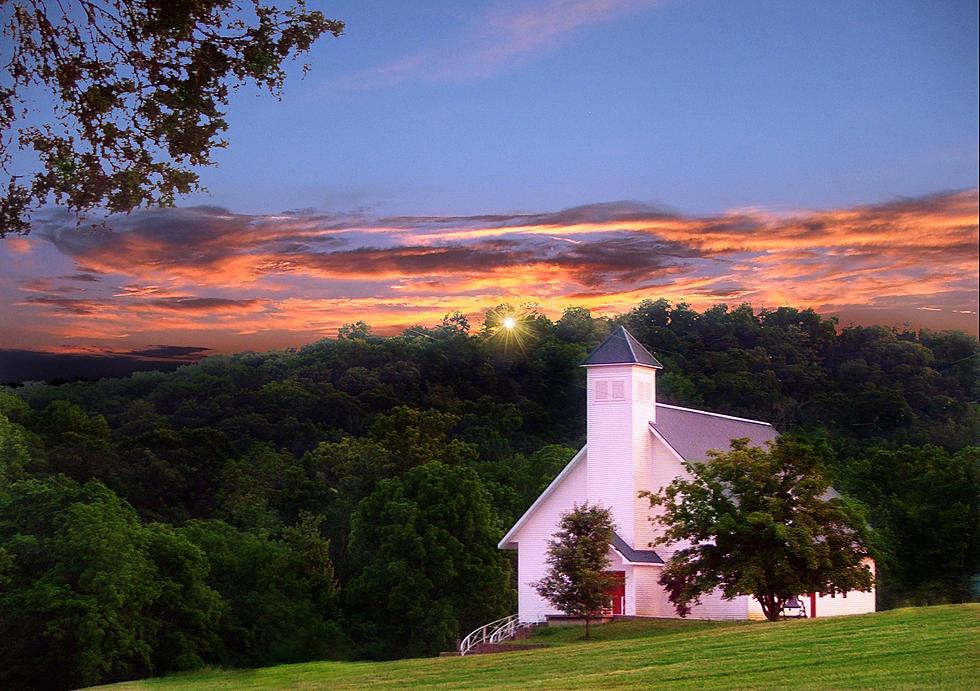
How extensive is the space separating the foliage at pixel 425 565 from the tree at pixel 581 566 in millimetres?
11791

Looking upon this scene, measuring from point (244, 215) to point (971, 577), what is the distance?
22.1 meters

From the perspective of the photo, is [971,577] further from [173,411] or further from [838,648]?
[173,411]

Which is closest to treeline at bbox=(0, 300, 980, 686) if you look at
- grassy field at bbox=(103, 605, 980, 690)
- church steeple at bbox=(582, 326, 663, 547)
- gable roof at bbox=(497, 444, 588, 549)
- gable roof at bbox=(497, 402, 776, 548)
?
gable roof at bbox=(497, 402, 776, 548)

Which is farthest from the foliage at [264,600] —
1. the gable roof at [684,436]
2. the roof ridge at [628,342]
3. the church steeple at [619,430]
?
the roof ridge at [628,342]

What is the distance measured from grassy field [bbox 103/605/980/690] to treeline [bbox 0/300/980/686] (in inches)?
537

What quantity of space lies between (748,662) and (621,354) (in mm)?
17459

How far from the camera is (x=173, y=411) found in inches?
2032

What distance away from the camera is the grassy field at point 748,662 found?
16.9 m

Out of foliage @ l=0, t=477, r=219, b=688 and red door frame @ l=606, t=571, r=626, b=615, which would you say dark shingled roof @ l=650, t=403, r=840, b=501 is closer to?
red door frame @ l=606, t=571, r=626, b=615

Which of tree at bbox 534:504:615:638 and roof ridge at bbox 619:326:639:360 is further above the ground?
roof ridge at bbox 619:326:639:360

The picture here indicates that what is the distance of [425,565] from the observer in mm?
44969

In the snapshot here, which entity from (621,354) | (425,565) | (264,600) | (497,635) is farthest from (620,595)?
(264,600)

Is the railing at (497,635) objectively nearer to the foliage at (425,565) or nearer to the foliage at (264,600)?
the foliage at (425,565)

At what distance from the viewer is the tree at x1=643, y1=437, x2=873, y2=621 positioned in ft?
90.7
